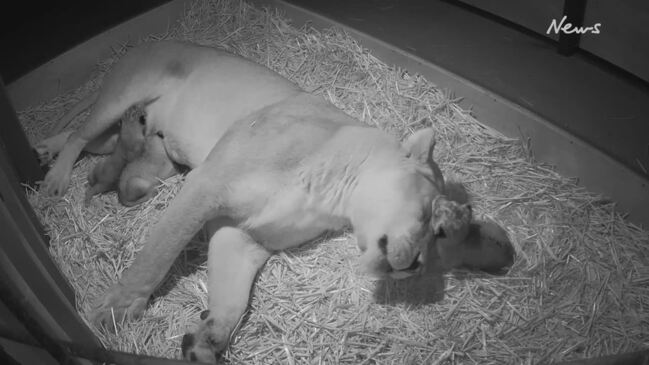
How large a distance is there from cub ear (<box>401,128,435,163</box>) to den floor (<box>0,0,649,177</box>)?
1072 millimetres

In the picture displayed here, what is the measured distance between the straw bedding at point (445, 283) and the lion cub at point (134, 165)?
0.08 m

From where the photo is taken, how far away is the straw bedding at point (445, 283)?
3143 mm

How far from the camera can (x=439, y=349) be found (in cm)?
310

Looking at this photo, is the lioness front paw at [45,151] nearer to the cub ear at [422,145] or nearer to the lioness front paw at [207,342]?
the lioness front paw at [207,342]

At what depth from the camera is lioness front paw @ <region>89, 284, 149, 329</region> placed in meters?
3.21

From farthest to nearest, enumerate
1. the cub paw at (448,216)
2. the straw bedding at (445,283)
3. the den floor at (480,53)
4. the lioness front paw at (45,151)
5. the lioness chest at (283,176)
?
the lioness front paw at (45,151)
the den floor at (480,53)
the lioness chest at (283,176)
the straw bedding at (445,283)
the cub paw at (448,216)

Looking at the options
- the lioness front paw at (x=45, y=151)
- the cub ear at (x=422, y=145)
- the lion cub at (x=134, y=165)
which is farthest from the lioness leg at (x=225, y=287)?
the lioness front paw at (x=45, y=151)

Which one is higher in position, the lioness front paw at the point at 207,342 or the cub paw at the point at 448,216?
the cub paw at the point at 448,216

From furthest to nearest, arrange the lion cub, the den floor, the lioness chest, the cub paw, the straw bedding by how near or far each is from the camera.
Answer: the lion cub < the den floor < the lioness chest < the straw bedding < the cub paw

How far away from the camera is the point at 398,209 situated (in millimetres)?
3020

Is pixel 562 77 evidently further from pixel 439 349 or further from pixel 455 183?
pixel 439 349

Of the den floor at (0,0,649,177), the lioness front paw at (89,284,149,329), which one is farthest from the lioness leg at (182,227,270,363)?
the den floor at (0,0,649,177)

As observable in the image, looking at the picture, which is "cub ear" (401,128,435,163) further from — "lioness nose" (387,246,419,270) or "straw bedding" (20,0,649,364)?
"straw bedding" (20,0,649,364)

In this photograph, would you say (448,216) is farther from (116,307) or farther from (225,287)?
(116,307)
